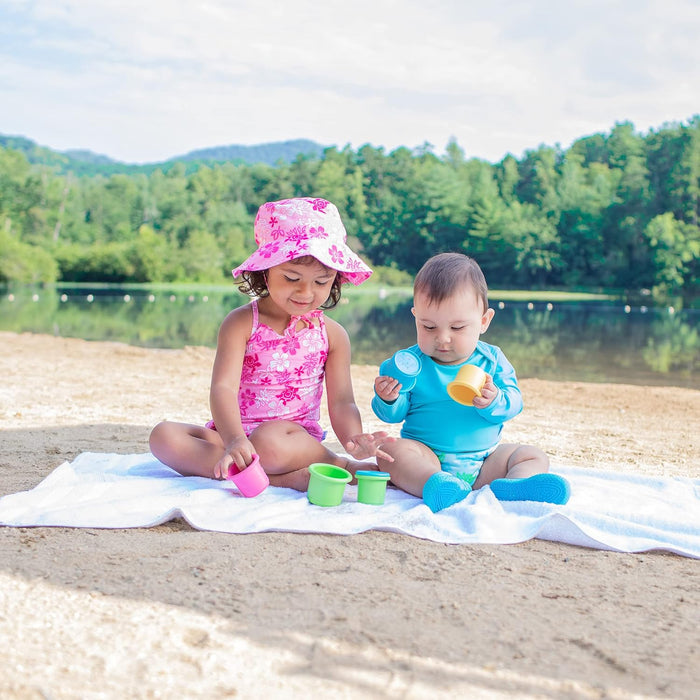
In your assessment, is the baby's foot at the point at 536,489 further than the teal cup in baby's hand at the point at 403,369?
No

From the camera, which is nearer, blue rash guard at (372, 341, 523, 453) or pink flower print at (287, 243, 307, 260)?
pink flower print at (287, 243, 307, 260)

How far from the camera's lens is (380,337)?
1550cm

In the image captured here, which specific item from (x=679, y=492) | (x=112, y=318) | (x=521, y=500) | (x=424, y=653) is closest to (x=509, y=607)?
(x=424, y=653)

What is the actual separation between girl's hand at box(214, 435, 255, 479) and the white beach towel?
5.5 inches

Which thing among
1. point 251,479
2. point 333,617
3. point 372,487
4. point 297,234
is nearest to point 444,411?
point 372,487

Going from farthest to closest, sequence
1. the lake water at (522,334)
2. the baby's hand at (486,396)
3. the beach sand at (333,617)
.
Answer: the lake water at (522,334) → the baby's hand at (486,396) → the beach sand at (333,617)

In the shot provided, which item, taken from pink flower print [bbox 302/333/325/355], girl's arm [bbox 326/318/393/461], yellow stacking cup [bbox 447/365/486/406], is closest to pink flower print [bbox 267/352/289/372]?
pink flower print [bbox 302/333/325/355]

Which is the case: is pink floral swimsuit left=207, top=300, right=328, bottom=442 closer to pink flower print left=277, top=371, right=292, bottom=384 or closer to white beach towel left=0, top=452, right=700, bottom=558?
pink flower print left=277, top=371, right=292, bottom=384

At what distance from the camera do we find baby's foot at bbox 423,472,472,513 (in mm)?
3082

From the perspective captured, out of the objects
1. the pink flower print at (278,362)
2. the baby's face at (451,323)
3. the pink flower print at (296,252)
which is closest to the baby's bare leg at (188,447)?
the pink flower print at (278,362)

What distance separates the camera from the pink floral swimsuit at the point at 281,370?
11.7 ft

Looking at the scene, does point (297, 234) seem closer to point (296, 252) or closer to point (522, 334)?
point (296, 252)

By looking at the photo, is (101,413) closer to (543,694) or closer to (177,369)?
(177,369)

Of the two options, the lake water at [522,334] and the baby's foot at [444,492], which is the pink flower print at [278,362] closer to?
the baby's foot at [444,492]
